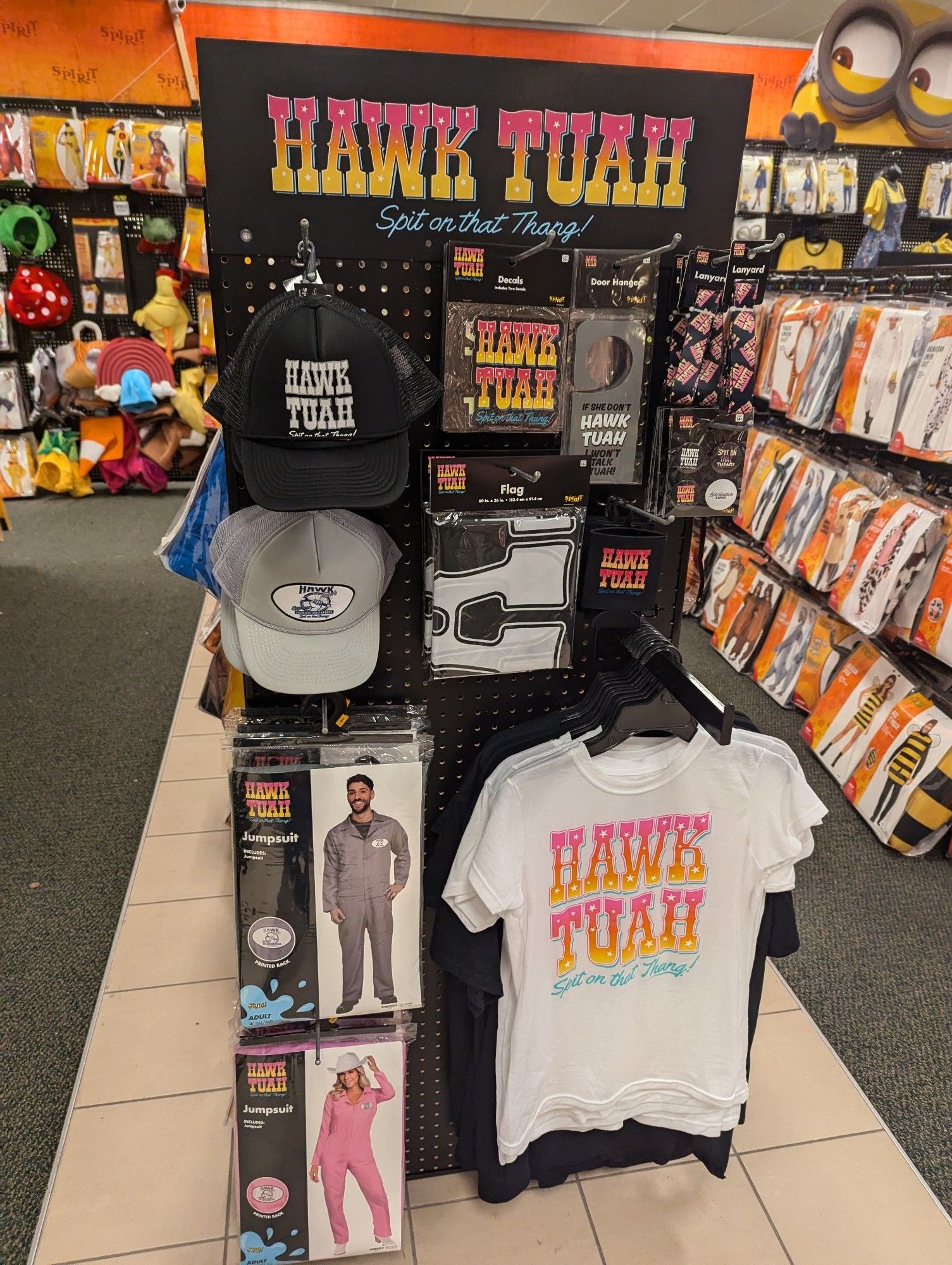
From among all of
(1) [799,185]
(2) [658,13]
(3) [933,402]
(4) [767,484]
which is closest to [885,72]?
(1) [799,185]

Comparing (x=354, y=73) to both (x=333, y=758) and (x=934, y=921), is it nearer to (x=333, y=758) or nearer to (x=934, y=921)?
(x=333, y=758)

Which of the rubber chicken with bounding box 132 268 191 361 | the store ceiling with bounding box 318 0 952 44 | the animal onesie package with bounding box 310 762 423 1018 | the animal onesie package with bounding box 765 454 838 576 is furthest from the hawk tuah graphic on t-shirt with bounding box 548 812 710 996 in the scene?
the store ceiling with bounding box 318 0 952 44

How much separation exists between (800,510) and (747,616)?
0.67 m

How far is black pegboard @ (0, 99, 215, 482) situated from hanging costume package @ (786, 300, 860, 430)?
4579 millimetres

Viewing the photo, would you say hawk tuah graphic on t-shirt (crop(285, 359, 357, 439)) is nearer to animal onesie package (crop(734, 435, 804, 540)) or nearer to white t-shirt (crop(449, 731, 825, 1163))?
white t-shirt (crop(449, 731, 825, 1163))

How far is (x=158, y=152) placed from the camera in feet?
18.9

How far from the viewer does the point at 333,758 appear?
1.28 meters

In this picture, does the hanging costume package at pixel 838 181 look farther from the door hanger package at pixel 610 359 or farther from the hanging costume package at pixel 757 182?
the door hanger package at pixel 610 359

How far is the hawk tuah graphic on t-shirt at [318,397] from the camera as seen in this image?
1.02 meters

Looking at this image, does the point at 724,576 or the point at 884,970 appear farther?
the point at 724,576

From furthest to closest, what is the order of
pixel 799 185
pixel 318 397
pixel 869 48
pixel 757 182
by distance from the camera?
pixel 757 182
pixel 799 185
pixel 869 48
pixel 318 397

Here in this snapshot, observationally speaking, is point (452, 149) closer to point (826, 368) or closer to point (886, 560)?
point (886, 560)

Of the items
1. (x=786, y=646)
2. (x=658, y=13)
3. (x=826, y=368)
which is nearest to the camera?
(x=826, y=368)

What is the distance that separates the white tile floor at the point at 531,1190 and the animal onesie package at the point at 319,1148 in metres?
0.14
